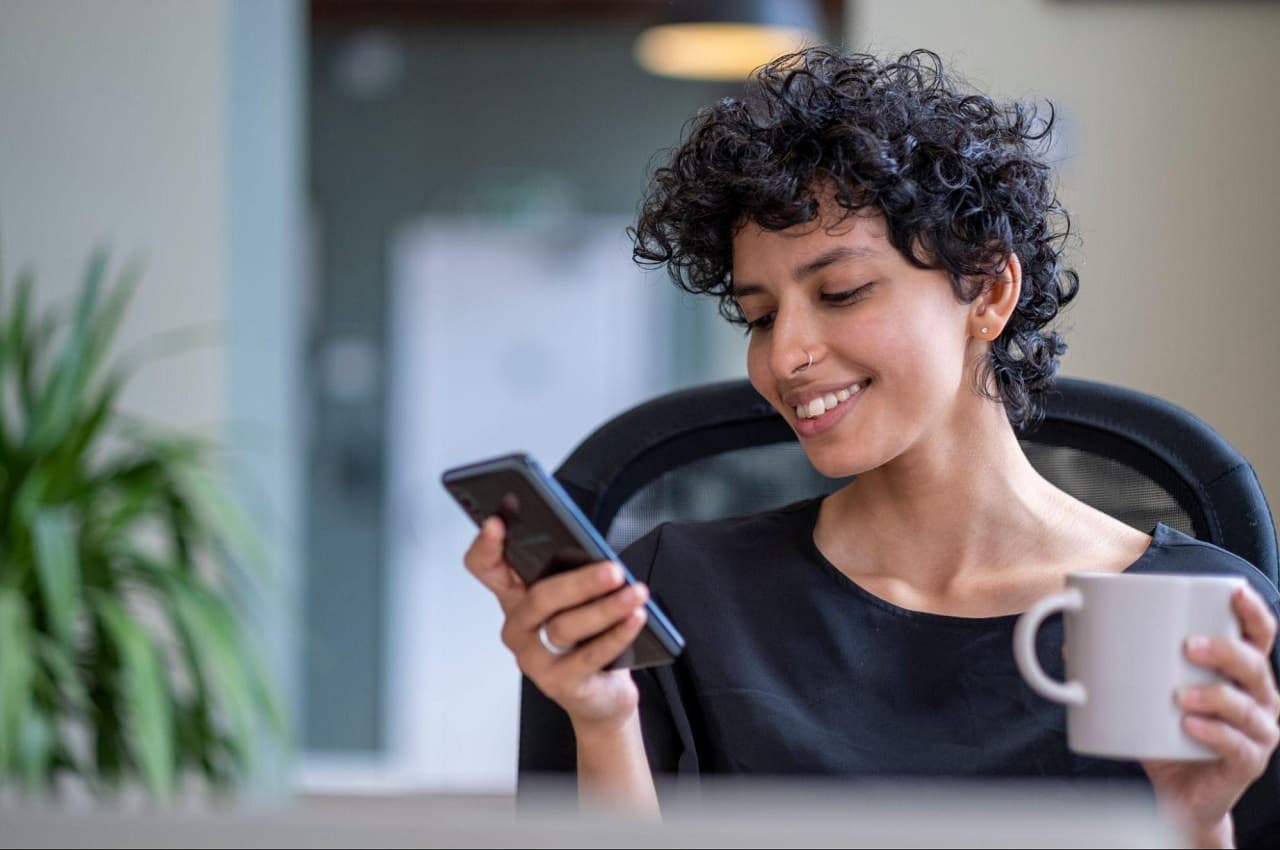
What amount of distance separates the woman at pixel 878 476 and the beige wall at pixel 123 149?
188 cm

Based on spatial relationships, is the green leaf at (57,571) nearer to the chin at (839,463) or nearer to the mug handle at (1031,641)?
the chin at (839,463)

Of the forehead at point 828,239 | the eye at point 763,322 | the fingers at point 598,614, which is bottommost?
the fingers at point 598,614

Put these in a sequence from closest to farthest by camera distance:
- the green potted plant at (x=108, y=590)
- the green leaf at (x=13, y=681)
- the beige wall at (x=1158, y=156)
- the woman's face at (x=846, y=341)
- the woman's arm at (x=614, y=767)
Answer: the woman's arm at (x=614, y=767)
the woman's face at (x=846, y=341)
the green leaf at (x=13, y=681)
the green potted plant at (x=108, y=590)
the beige wall at (x=1158, y=156)

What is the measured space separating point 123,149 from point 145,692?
123cm

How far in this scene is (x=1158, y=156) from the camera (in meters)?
A: 2.82

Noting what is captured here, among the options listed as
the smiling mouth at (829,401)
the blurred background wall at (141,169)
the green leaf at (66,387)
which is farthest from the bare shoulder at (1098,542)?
the blurred background wall at (141,169)

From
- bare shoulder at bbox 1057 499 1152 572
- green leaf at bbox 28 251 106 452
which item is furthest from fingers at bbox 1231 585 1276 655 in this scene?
green leaf at bbox 28 251 106 452

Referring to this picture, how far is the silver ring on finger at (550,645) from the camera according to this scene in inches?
39.1

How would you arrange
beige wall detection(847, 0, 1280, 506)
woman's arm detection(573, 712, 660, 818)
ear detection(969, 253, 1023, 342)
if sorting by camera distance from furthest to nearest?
beige wall detection(847, 0, 1280, 506) → ear detection(969, 253, 1023, 342) → woman's arm detection(573, 712, 660, 818)

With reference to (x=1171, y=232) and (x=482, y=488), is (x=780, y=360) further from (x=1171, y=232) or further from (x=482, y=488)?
(x=1171, y=232)

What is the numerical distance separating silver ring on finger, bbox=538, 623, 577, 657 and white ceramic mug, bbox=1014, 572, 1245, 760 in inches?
11.9

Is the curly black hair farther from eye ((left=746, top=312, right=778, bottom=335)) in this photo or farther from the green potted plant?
the green potted plant

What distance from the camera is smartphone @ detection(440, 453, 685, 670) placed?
0.93 metres

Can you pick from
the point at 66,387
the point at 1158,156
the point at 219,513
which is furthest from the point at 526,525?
the point at 1158,156
